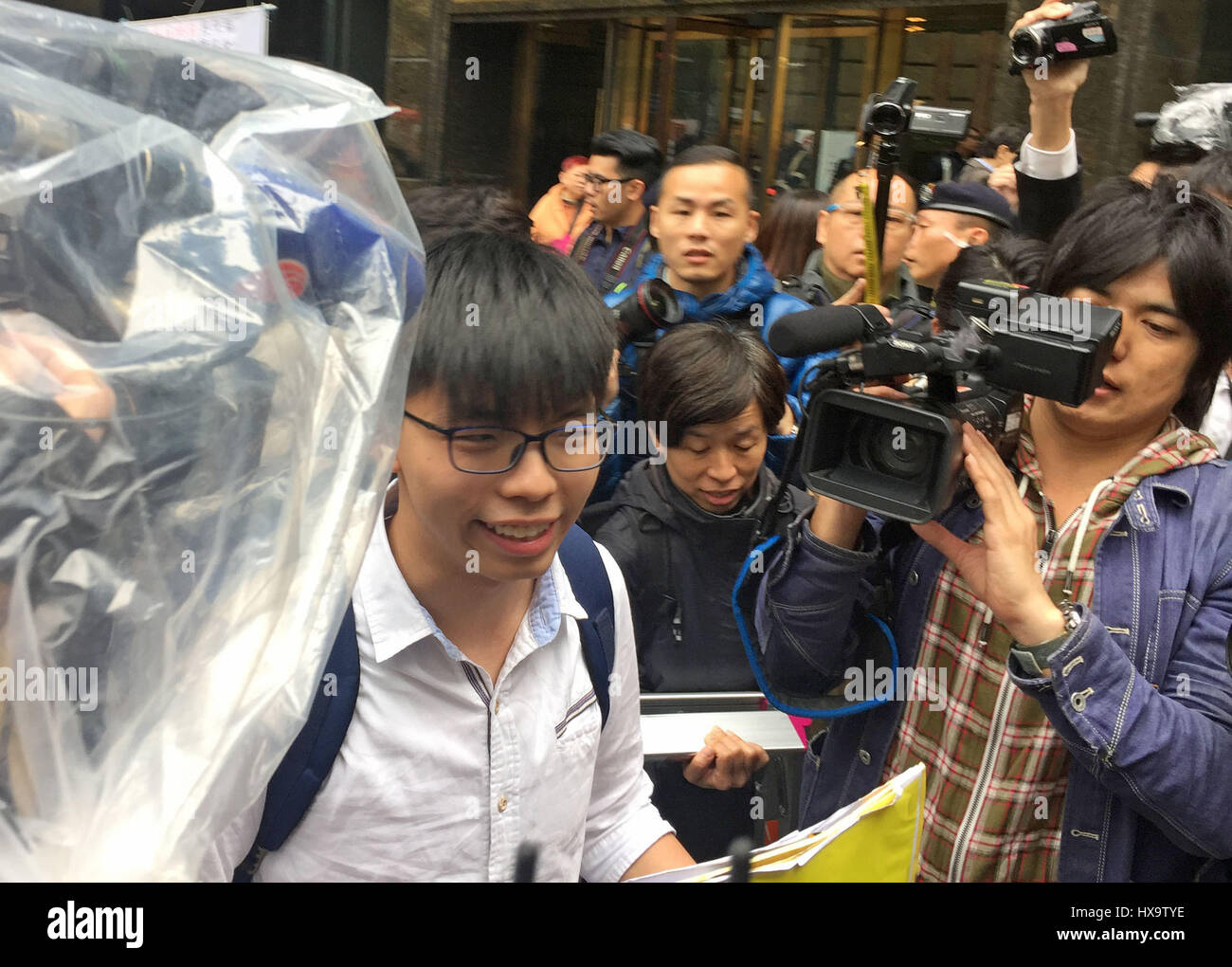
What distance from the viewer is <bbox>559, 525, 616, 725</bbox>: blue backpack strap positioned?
4.75ft

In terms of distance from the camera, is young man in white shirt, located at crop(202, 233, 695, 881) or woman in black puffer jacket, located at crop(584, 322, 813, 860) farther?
woman in black puffer jacket, located at crop(584, 322, 813, 860)

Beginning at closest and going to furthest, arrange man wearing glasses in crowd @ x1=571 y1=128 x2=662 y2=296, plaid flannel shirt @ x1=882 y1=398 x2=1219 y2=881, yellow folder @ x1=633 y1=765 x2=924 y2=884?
yellow folder @ x1=633 y1=765 x2=924 y2=884, plaid flannel shirt @ x1=882 y1=398 x2=1219 y2=881, man wearing glasses in crowd @ x1=571 y1=128 x2=662 y2=296

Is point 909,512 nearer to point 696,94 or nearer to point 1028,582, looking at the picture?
point 1028,582

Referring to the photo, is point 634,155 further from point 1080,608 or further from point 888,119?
point 1080,608

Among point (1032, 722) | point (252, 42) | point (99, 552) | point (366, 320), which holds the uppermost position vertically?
point (252, 42)

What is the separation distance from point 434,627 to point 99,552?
51 cm

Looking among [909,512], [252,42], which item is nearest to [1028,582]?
[909,512]

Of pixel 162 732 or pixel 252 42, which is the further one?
pixel 252 42

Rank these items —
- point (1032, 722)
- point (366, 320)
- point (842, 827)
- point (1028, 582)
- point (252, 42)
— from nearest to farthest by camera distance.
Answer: point (366, 320)
point (842, 827)
point (1028, 582)
point (1032, 722)
point (252, 42)

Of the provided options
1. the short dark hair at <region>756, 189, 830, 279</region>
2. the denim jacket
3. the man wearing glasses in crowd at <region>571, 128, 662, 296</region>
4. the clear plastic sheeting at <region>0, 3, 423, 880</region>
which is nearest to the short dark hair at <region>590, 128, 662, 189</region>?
the man wearing glasses in crowd at <region>571, 128, 662, 296</region>

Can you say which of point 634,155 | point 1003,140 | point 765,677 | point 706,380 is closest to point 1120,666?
point 765,677

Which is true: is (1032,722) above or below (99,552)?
below

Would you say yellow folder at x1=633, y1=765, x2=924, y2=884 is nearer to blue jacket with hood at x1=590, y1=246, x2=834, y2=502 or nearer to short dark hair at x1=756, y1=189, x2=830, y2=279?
blue jacket with hood at x1=590, y1=246, x2=834, y2=502

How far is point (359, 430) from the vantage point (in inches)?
37.9
